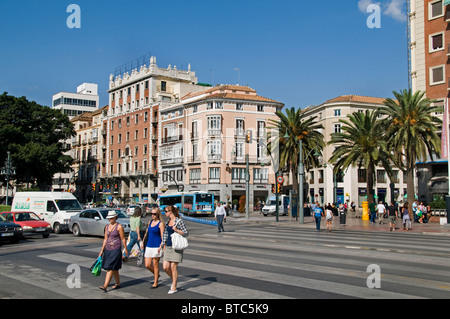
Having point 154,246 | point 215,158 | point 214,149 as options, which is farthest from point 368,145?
point 154,246

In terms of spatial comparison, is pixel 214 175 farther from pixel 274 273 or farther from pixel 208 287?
pixel 208 287

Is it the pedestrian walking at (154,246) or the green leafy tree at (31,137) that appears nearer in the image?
the pedestrian walking at (154,246)

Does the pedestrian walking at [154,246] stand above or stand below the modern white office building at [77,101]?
below

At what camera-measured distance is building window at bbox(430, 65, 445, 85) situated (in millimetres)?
41562

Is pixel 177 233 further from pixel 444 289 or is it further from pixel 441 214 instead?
pixel 441 214

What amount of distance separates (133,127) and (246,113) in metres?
23.3

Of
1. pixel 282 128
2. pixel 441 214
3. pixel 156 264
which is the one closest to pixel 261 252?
pixel 156 264

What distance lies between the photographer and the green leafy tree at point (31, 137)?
58.6 metres

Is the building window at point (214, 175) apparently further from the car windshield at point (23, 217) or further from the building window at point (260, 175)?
the car windshield at point (23, 217)

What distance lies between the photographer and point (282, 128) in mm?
46906

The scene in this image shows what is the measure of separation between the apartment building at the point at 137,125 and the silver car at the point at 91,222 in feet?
156

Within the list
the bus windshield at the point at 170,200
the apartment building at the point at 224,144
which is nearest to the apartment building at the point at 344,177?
the apartment building at the point at 224,144

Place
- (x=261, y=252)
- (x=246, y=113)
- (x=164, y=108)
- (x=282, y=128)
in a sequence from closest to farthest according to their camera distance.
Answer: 1. (x=261, y=252)
2. (x=282, y=128)
3. (x=246, y=113)
4. (x=164, y=108)

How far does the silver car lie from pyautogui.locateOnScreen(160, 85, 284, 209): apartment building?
40736 millimetres
